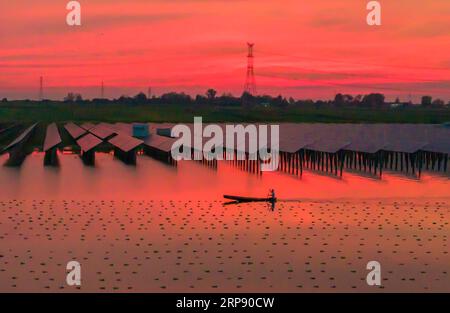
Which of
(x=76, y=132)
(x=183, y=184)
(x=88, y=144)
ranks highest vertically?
(x=76, y=132)

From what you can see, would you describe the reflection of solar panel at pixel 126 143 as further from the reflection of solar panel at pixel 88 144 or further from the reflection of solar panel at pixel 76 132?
the reflection of solar panel at pixel 76 132

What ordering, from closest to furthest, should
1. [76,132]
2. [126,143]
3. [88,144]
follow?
[88,144], [126,143], [76,132]

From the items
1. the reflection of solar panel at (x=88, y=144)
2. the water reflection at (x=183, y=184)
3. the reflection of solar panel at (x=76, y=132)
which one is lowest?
the water reflection at (x=183, y=184)

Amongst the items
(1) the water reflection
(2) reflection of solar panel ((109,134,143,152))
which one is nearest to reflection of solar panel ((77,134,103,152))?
(2) reflection of solar panel ((109,134,143,152))

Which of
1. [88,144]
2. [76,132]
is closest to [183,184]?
[88,144]

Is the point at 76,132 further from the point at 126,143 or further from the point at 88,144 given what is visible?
the point at 126,143

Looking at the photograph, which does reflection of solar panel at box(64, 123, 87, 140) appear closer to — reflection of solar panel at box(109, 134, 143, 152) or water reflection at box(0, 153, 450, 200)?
reflection of solar panel at box(109, 134, 143, 152)

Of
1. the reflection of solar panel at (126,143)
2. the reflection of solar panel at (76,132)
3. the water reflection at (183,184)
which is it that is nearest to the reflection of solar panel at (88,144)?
the reflection of solar panel at (126,143)

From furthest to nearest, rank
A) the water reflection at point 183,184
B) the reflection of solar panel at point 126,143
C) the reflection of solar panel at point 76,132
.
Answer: the reflection of solar panel at point 76,132 < the reflection of solar panel at point 126,143 < the water reflection at point 183,184

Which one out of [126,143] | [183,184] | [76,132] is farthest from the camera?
[76,132]

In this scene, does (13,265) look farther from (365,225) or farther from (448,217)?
(448,217)

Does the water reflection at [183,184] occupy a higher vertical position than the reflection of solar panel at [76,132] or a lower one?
lower

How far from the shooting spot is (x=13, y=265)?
39.3 feet

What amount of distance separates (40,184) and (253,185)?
6636mm
